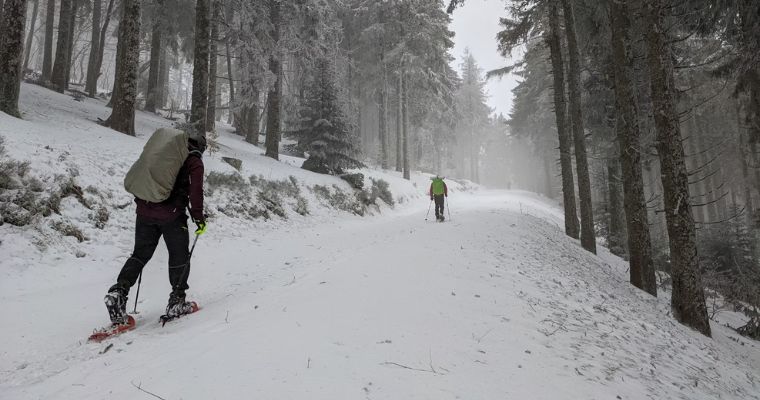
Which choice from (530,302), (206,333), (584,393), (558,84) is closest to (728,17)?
(558,84)

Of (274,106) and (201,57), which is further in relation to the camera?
(274,106)

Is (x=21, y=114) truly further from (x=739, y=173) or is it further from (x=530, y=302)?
(x=739, y=173)

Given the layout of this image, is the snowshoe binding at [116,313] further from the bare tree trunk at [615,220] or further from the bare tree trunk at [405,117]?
the bare tree trunk at [405,117]

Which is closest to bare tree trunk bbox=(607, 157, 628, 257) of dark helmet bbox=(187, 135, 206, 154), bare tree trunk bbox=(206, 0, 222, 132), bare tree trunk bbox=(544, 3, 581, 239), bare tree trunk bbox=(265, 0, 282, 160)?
bare tree trunk bbox=(544, 3, 581, 239)

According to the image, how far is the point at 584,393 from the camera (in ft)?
8.84

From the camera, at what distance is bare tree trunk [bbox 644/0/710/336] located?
6.85 meters

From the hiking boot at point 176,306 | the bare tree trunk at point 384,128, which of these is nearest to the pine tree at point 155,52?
the bare tree trunk at point 384,128

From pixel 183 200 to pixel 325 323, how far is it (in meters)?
2.18

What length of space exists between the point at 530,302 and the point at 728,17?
32.2ft

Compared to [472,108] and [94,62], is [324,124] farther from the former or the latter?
[472,108]

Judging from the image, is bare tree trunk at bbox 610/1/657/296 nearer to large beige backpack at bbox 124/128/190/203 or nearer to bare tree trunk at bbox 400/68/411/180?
large beige backpack at bbox 124/128/190/203

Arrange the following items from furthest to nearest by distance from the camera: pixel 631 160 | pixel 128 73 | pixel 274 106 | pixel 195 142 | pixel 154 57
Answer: pixel 154 57 < pixel 274 106 < pixel 128 73 < pixel 631 160 < pixel 195 142

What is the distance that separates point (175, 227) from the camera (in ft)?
13.6

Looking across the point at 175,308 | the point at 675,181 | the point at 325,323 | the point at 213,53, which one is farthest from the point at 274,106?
the point at 325,323
